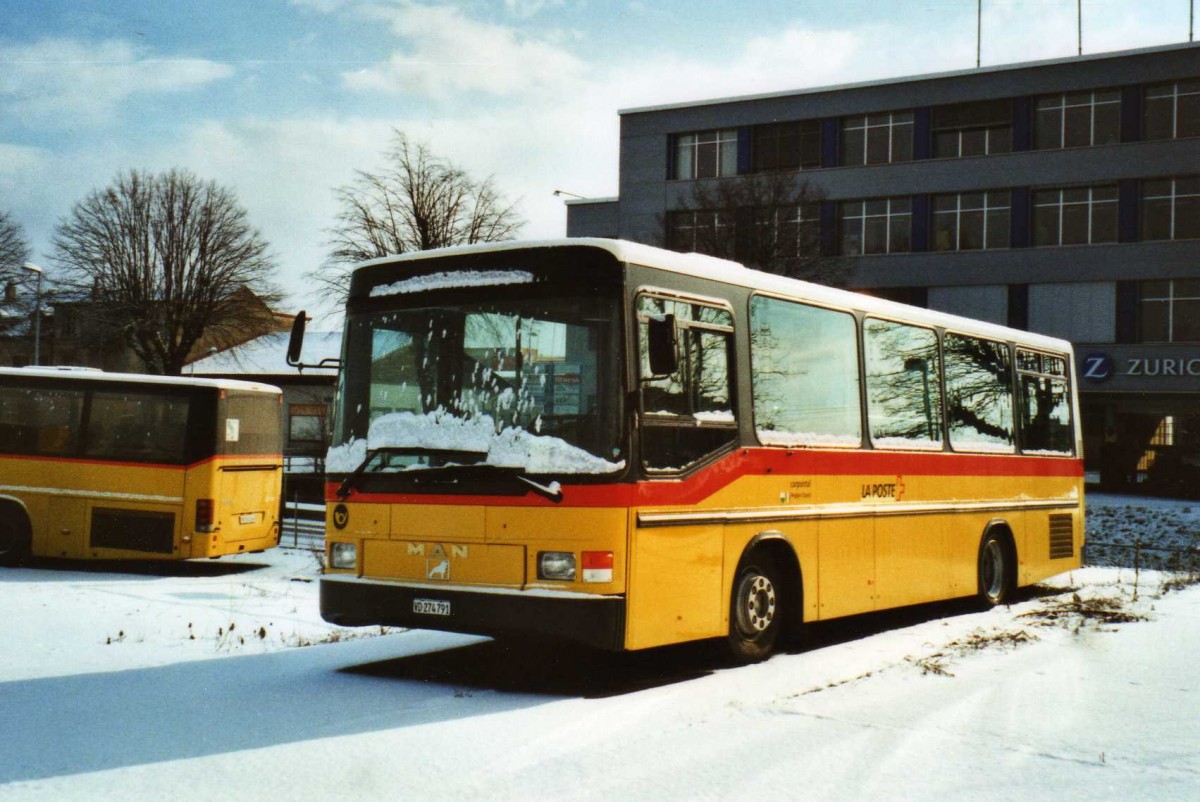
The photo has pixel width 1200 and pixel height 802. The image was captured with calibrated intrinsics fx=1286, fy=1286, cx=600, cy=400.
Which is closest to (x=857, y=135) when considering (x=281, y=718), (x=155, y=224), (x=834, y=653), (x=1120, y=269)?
(x=1120, y=269)

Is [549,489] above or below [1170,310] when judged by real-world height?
below

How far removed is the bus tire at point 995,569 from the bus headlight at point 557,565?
6.83 metres

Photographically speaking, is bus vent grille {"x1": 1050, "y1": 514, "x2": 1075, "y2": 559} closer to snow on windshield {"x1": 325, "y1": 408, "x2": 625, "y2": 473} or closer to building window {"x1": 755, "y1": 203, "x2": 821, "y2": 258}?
snow on windshield {"x1": 325, "y1": 408, "x2": 625, "y2": 473}

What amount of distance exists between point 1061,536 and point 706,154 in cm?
3960

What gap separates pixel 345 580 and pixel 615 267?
2.99m

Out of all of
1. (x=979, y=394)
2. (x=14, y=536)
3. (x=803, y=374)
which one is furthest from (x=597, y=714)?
(x=14, y=536)

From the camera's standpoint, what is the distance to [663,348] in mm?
8297

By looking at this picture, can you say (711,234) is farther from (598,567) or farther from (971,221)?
(598,567)

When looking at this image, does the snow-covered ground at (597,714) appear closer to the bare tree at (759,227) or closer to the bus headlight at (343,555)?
the bus headlight at (343,555)

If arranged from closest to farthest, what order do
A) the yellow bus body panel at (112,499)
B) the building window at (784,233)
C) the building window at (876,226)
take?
the yellow bus body panel at (112,499) < the building window at (784,233) < the building window at (876,226)

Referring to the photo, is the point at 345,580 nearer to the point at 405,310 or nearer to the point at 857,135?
the point at 405,310

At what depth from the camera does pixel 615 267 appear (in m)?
8.60

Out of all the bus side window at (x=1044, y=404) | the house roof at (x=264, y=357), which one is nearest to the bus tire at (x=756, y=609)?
the bus side window at (x=1044, y=404)

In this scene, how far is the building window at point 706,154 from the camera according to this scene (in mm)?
53125
